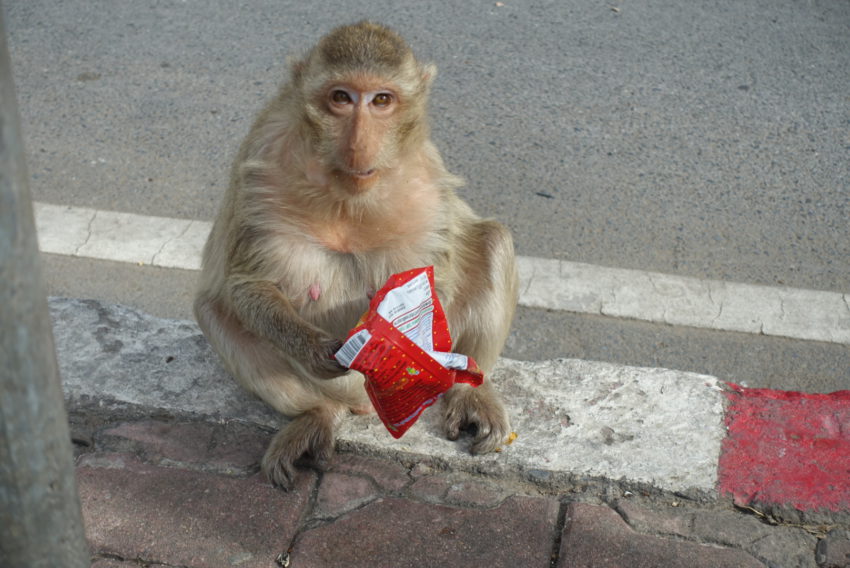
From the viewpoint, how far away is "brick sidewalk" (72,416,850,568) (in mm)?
2184

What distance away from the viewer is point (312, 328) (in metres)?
2.49

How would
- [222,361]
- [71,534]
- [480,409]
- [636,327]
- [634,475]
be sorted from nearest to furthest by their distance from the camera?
[71,534] → [634,475] → [480,409] → [222,361] → [636,327]

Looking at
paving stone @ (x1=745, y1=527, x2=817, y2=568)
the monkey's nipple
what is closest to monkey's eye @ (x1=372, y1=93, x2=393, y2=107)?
the monkey's nipple

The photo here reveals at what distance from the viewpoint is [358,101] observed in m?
2.43

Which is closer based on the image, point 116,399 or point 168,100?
point 116,399

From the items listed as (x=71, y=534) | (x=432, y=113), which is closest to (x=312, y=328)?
(x=71, y=534)

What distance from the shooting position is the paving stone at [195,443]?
2.47 metres

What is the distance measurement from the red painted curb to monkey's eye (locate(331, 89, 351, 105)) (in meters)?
1.30

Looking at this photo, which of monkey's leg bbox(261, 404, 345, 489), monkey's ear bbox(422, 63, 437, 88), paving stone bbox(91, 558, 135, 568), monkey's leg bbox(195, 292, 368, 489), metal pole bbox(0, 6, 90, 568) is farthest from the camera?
monkey's ear bbox(422, 63, 437, 88)

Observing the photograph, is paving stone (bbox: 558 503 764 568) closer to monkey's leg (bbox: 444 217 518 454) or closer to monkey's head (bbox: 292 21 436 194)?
monkey's leg (bbox: 444 217 518 454)

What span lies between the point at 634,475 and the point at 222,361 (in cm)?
118

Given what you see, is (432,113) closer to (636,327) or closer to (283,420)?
(636,327)

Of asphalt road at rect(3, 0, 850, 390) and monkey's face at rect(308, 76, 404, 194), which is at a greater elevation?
monkey's face at rect(308, 76, 404, 194)

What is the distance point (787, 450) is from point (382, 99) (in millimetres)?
1355
